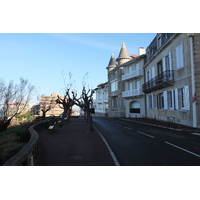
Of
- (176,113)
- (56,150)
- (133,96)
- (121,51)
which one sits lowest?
(56,150)

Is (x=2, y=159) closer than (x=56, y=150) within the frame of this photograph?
Yes

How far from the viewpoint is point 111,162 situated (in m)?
6.39

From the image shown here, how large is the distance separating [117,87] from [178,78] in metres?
23.8

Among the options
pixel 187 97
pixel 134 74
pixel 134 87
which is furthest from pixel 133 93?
pixel 187 97

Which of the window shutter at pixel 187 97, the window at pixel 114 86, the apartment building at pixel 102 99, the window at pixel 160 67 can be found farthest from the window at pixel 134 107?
the window shutter at pixel 187 97

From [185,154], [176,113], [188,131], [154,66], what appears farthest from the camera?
[154,66]

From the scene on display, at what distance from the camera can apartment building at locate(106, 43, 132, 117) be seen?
40125mm

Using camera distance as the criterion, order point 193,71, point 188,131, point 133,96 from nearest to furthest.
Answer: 1. point 188,131
2. point 193,71
3. point 133,96

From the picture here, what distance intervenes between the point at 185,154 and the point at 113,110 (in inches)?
1418

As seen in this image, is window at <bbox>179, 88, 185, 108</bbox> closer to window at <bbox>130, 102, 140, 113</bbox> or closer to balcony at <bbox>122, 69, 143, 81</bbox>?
balcony at <bbox>122, 69, 143, 81</bbox>

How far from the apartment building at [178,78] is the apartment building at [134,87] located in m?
7.04

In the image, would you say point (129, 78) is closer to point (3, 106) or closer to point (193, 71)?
point (193, 71)

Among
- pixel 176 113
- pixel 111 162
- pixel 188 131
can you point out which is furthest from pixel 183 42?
pixel 111 162

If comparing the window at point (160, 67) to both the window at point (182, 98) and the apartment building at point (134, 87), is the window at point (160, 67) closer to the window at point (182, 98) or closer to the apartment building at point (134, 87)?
the window at point (182, 98)
